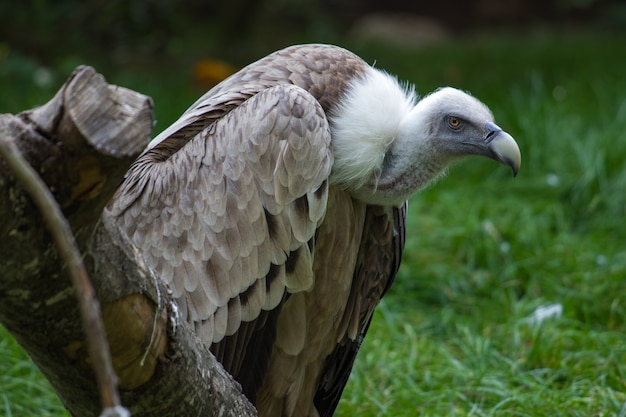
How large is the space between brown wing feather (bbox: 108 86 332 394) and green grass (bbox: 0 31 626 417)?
113cm

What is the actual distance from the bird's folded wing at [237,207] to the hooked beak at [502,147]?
2.15 feet

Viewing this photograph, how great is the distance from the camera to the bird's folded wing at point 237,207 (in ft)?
10.8

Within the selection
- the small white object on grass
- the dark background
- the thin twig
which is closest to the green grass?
the small white object on grass

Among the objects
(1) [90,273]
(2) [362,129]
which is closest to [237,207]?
(2) [362,129]

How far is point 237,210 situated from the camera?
3.40m

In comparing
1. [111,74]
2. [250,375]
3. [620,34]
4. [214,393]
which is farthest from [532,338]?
[620,34]

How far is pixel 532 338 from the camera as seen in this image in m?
4.75

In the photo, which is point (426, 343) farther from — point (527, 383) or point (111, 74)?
point (111, 74)

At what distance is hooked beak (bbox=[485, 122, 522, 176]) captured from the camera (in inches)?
135

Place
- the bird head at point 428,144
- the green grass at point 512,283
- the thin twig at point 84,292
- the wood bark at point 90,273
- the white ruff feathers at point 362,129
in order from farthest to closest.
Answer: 1. the green grass at point 512,283
2. the bird head at point 428,144
3. the white ruff feathers at point 362,129
4. the wood bark at point 90,273
5. the thin twig at point 84,292

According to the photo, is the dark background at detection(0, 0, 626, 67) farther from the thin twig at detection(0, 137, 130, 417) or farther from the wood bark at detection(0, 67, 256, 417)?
the thin twig at detection(0, 137, 130, 417)

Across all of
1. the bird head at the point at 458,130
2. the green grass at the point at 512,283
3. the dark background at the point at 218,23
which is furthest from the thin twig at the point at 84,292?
the dark background at the point at 218,23

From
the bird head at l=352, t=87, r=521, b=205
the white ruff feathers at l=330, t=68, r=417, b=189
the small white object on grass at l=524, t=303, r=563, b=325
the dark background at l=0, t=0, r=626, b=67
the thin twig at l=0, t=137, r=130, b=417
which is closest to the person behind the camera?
the thin twig at l=0, t=137, r=130, b=417

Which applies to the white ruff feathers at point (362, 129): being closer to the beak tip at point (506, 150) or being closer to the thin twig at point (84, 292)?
the beak tip at point (506, 150)
